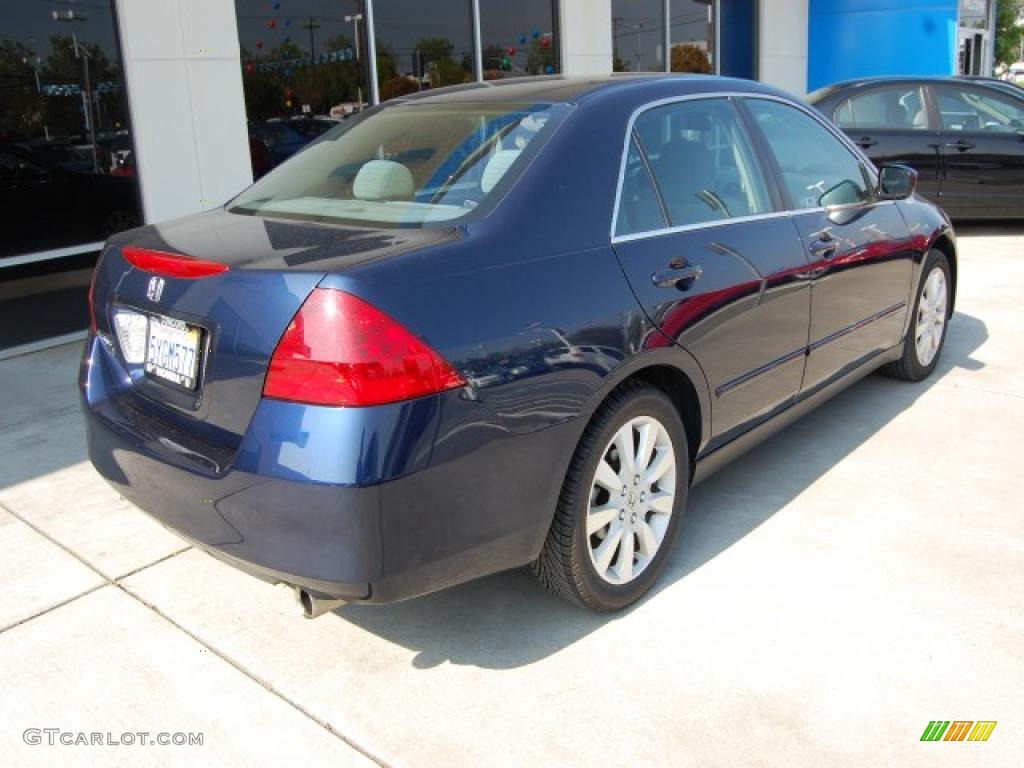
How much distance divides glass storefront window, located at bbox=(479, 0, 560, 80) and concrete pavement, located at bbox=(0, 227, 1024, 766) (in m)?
6.76

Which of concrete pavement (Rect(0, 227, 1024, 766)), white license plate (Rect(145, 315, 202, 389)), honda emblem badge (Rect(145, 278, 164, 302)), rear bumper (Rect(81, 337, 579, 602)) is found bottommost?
concrete pavement (Rect(0, 227, 1024, 766))

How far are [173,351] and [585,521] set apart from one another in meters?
1.26

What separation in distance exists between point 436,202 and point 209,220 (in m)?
0.82

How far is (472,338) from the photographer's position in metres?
2.40

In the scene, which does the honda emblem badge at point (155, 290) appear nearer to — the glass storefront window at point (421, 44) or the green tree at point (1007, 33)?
the glass storefront window at point (421, 44)

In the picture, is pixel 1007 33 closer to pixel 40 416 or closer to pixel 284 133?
pixel 284 133

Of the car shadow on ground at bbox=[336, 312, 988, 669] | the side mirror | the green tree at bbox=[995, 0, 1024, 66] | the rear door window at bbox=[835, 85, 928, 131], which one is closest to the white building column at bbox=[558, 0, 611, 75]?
the rear door window at bbox=[835, 85, 928, 131]

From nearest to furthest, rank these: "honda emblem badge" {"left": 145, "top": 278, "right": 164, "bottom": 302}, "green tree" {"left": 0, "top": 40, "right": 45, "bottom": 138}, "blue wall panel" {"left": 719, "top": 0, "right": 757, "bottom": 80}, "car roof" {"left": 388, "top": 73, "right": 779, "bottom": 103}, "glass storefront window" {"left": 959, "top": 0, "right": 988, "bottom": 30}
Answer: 1. "honda emblem badge" {"left": 145, "top": 278, "right": 164, "bottom": 302}
2. "car roof" {"left": 388, "top": 73, "right": 779, "bottom": 103}
3. "green tree" {"left": 0, "top": 40, "right": 45, "bottom": 138}
4. "blue wall panel" {"left": 719, "top": 0, "right": 757, "bottom": 80}
5. "glass storefront window" {"left": 959, "top": 0, "right": 988, "bottom": 30}

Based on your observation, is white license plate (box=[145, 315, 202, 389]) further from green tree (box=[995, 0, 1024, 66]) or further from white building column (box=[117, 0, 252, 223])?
green tree (box=[995, 0, 1024, 66])

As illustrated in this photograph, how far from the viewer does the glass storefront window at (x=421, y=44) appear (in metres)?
8.55

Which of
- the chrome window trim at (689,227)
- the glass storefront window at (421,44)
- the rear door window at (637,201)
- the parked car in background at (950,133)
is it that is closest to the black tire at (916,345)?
the chrome window trim at (689,227)

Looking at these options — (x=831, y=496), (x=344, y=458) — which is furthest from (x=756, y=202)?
(x=344, y=458)

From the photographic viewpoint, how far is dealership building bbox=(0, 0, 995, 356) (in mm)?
6527

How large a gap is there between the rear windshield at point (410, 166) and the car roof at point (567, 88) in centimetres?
7
